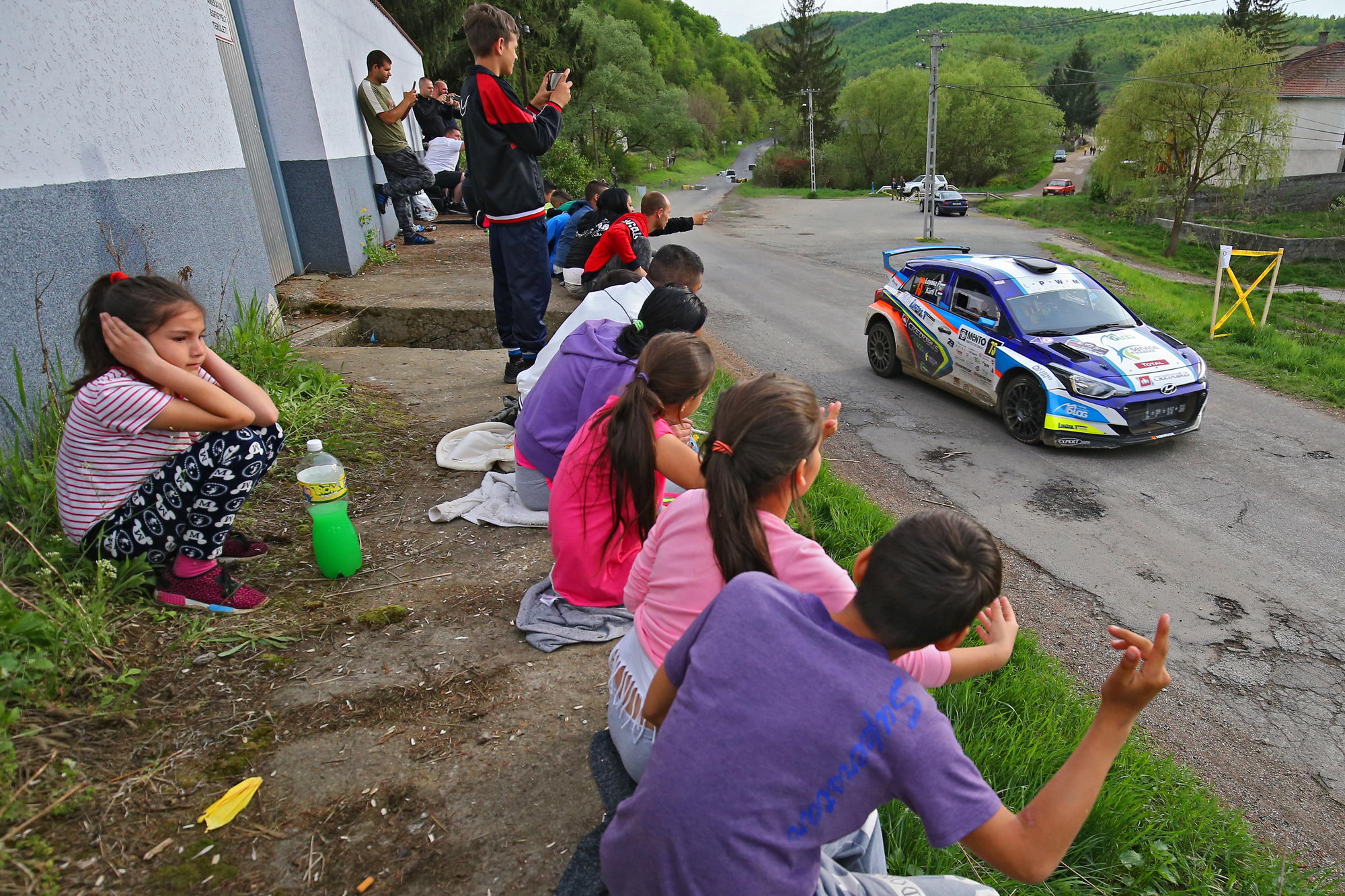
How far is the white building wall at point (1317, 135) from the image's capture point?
41.1 meters

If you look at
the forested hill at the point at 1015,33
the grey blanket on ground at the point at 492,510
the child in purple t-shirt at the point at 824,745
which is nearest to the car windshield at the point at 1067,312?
the grey blanket on ground at the point at 492,510

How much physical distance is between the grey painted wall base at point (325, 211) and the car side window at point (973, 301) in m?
6.88

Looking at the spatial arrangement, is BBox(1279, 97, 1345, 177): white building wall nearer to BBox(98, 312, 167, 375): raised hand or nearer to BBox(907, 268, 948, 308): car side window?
BBox(907, 268, 948, 308): car side window

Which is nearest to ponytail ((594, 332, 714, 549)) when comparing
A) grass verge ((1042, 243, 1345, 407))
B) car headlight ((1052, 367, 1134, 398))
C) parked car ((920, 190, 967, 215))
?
car headlight ((1052, 367, 1134, 398))

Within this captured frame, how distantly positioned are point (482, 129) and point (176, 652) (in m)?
3.92

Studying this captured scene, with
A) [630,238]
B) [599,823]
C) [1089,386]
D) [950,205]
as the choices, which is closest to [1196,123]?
[950,205]

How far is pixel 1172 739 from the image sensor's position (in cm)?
388

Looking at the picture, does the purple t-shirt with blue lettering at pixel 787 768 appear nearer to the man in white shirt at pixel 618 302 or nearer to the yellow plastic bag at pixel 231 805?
the yellow plastic bag at pixel 231 805

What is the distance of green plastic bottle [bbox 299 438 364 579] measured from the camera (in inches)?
131

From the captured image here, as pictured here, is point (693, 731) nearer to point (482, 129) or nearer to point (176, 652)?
point (176, 652)

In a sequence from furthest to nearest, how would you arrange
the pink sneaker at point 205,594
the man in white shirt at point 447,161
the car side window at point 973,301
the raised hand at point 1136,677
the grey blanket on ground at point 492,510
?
the man in white shirt at point 447,161 → the car side window at point 973,301 → the grey blanket on ground at point 492,510 → the pink sneaker at point 205,594 → the raised hand at point 1136,677

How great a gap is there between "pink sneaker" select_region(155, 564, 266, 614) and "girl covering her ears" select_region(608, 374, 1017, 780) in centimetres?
181

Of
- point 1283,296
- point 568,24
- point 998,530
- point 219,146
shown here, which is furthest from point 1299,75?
point 219,146

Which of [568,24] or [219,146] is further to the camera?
[568,24]
